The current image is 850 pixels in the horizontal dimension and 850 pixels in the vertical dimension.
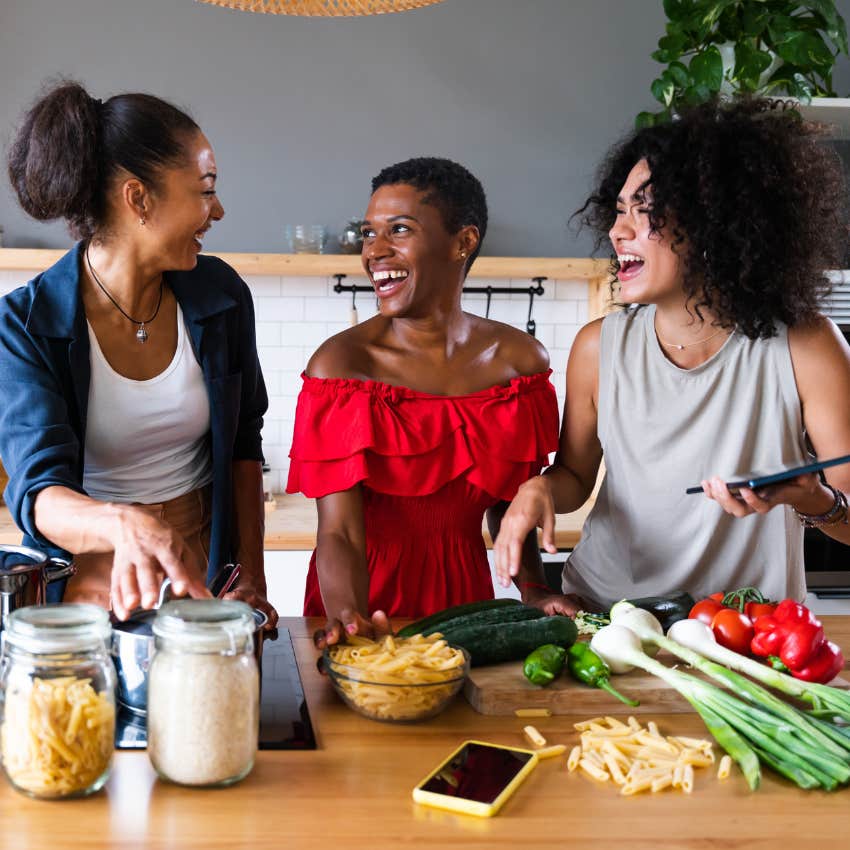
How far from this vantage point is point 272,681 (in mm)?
1655

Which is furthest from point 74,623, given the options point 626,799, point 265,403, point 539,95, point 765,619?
point 539,95

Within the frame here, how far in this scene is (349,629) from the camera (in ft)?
5.32

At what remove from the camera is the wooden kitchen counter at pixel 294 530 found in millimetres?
3512

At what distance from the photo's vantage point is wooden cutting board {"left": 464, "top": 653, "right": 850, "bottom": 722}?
154cm

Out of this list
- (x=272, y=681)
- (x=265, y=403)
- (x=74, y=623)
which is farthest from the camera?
(x=265, y=403)

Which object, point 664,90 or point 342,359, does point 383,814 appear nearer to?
point 342,359

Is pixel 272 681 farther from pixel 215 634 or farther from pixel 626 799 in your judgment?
pixel 626 799

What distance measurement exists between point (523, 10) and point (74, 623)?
3.66 meters

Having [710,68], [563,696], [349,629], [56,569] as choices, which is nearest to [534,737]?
[563,696]

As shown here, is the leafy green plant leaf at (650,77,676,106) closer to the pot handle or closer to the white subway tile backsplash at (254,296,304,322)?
the white subway tile backsplash at (254,296,304,322)

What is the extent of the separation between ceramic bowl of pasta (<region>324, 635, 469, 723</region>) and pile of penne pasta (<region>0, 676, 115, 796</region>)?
14.5 inches

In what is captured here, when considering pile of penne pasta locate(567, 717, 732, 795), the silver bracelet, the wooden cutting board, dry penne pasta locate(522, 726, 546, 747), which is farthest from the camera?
the silver bracelet

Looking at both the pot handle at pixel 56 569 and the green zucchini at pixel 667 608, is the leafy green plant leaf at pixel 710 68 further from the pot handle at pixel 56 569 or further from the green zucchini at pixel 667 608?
the pot handle at pixel 56 569

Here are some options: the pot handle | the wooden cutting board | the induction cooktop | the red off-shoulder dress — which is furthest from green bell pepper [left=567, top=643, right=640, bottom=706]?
the pot handle
